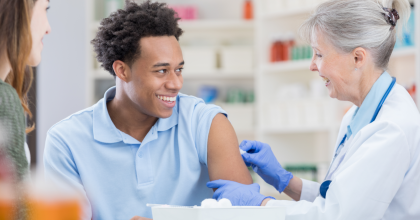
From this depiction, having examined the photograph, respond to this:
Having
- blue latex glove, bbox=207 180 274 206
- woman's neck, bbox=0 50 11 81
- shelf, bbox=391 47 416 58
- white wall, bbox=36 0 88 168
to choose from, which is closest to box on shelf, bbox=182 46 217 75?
white wall, bbox=36 0 88 168

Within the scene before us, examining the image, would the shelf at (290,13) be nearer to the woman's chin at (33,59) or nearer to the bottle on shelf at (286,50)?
the bottle on shelf at (286,50)

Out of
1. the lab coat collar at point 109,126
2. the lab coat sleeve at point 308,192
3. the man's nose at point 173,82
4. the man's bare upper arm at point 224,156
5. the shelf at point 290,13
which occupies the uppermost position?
the shelf at point 290,13

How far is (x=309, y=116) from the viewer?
302 cm

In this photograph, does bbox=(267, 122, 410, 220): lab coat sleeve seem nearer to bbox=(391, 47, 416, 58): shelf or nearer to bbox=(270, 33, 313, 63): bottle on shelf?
bbox=(391, 47, 416, 58): shelf

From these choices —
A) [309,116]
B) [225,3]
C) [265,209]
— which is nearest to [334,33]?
[265,209]

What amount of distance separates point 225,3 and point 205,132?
2550 mm

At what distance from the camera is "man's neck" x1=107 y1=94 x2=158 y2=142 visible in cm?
140

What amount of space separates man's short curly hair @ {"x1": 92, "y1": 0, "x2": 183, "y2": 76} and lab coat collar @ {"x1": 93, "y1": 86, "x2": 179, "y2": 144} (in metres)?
0.16

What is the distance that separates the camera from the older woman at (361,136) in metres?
1.03

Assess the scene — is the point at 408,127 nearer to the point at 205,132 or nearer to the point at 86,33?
the point at 205,132

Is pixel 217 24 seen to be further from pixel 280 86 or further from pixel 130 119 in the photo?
pixel 130 119

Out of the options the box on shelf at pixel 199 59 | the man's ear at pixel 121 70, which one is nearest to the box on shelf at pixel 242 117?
the box on shelf at pixel 199 59

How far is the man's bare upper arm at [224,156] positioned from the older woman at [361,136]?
81mm

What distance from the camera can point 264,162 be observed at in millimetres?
1407
